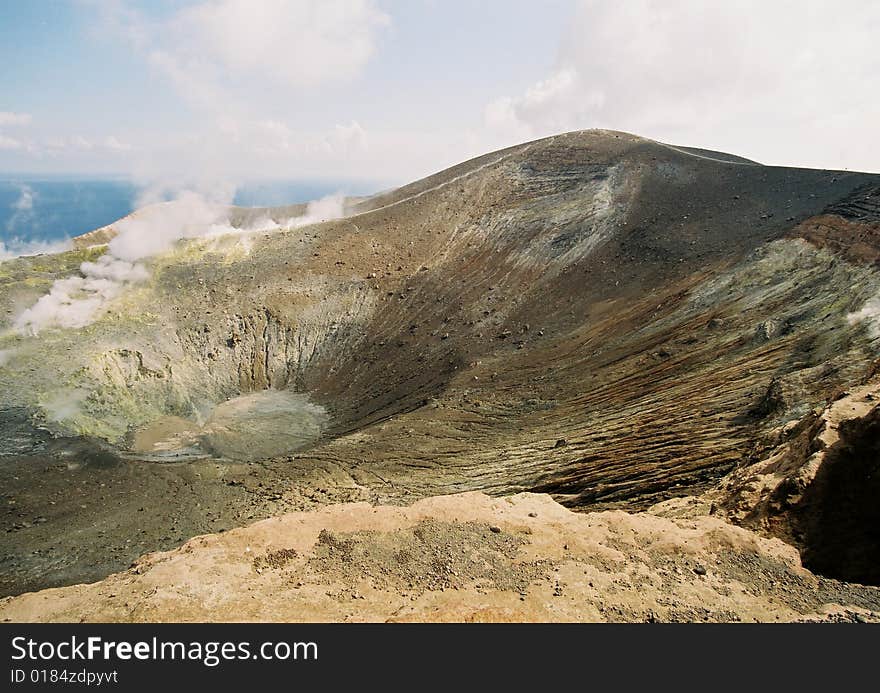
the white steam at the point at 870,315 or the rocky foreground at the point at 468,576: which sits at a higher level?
the white steam at the point at 870,315

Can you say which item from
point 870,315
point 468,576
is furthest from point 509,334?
point 468,576

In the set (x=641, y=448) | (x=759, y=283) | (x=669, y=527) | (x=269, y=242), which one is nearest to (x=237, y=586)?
(x=669, y=527)

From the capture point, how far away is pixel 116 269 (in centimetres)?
3456

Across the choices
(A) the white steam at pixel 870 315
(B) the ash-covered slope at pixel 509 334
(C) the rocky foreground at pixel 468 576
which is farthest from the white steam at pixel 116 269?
(A) the white steam at pixel 870 315

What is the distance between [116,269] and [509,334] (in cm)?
2612

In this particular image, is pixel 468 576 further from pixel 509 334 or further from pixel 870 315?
pixel 509 334

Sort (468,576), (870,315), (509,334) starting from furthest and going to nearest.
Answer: (509,334) → (870,315) → (468,576)

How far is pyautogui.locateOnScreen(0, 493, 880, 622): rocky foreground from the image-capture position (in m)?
8.67

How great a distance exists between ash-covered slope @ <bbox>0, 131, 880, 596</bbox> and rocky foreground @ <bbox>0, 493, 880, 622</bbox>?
374cm

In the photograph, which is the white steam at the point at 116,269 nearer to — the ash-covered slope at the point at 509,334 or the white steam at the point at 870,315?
the ash-covered slope at the point at 509,334

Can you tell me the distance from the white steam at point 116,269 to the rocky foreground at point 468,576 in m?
24.7

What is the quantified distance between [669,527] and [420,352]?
21.3 metres

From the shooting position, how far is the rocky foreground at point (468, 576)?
28.5 feet

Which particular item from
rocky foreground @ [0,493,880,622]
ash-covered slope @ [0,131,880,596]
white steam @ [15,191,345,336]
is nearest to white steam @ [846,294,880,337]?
ash-covered slope @ [0,131,880,596]
